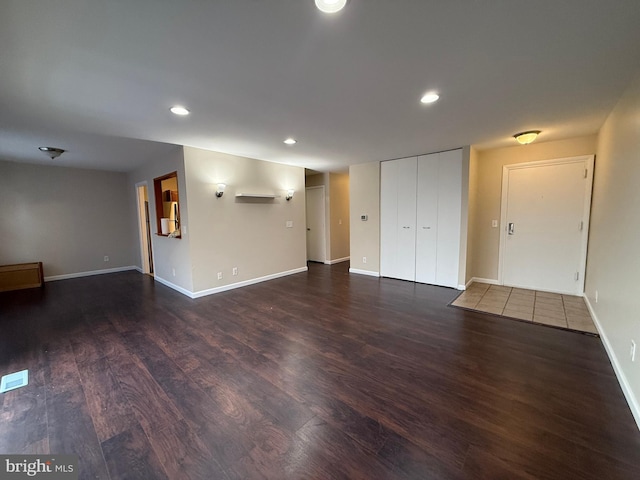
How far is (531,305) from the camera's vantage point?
146 inches

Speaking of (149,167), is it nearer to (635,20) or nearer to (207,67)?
(207,67)

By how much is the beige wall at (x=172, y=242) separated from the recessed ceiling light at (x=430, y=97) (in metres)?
3.57

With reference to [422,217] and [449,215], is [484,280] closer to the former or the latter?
[449,215]

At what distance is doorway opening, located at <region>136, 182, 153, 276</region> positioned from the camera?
607 cm

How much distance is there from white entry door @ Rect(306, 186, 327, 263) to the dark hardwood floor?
385 centimetres

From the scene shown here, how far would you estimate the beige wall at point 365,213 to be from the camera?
18.2 feet

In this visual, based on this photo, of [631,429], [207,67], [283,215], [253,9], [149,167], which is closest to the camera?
[253,9]

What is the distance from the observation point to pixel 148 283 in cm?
536

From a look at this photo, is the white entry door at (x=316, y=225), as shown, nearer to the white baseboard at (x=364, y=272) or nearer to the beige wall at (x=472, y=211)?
the white baseboard at (x=364, y=272)

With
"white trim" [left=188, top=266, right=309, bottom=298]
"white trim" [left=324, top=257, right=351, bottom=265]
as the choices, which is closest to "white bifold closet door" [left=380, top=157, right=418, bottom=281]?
"white trim" [left=324, top=257, right=351, bottom=265]

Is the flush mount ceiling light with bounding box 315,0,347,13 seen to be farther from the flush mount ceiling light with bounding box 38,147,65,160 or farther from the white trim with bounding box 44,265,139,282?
the white trim with bounding box 44,265,139,282

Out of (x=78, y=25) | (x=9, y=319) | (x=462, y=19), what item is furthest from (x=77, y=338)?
(x=462, y=19)

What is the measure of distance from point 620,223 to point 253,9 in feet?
11.2

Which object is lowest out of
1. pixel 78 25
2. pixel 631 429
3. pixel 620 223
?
pixel 631 429
